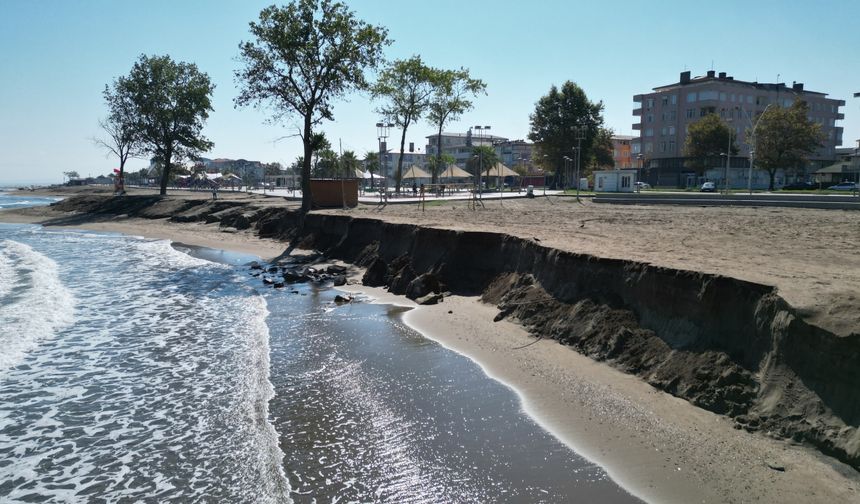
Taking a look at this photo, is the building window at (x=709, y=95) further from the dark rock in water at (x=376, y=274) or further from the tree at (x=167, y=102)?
the dark rock in water at (x=376, y=274)

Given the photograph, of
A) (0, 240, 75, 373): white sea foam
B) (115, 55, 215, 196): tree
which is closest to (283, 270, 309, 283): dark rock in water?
(0, 240, 75, 373): white sea foam

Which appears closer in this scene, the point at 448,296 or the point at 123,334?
the point at 123,334

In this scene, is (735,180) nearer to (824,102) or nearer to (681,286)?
(824,102)

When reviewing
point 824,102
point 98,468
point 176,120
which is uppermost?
point 824,102

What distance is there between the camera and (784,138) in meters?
61.0

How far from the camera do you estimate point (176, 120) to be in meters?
52.8

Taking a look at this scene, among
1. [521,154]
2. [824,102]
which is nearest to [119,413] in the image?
[824,102]

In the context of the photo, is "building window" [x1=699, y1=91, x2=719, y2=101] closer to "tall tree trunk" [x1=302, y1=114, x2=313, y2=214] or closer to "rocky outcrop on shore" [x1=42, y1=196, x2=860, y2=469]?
"tall tree trunk" [x1=302, y1=114, x2=313, y2=214]

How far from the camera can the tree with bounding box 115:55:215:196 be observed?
51938mm

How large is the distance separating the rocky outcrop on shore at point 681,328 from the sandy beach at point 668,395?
0.83ft

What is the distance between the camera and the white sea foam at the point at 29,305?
452 inches

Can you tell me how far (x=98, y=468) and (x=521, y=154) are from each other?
14449cm

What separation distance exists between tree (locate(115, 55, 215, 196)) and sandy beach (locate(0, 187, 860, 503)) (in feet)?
146

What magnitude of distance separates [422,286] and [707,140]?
69.3m
